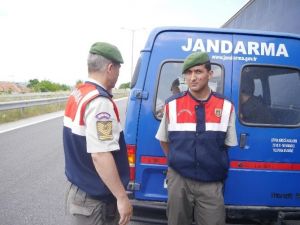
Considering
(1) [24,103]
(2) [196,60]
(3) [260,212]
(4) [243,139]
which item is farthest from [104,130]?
(1) [24,103]

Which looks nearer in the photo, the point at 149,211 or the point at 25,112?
the point at 149,211

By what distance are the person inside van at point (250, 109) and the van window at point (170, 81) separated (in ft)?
0.75

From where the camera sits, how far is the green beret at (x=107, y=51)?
7.89ft

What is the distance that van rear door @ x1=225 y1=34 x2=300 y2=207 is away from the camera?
3.38 m

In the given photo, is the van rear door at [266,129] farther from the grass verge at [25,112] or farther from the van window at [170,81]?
the grass verge at [25,112]

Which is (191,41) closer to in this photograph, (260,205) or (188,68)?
(188,68)

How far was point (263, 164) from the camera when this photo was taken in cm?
340

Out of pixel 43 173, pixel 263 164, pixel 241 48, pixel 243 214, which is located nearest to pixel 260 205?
pixel 243 214

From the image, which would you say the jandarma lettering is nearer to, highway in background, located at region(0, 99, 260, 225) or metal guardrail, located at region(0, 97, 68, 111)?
highway in background, located at region(0, 99, 260, 225)

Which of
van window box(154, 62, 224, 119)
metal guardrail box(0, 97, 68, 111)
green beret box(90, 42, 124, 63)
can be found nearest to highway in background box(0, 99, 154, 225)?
van window box(154, 62, 224, 119)

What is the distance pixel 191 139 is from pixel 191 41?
38.7 inches

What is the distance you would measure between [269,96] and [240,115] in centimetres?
37

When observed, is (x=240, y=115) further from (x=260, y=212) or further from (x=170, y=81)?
(x=260, y=212)

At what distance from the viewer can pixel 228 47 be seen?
133 inches
